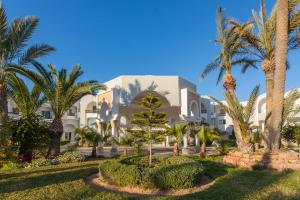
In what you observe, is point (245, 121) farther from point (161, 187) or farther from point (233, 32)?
point (161, 187)

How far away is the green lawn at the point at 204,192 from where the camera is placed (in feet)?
22.2

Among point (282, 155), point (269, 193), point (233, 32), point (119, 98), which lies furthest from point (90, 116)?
point (269, 193)

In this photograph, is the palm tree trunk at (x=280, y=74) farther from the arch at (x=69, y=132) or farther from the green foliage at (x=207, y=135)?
the arch at (x=69, y=132)

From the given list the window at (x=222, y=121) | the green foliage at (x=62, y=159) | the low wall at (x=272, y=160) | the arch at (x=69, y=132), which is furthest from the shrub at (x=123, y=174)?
the window at (x=222, y=121)

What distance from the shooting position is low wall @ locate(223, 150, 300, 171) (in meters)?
10.6

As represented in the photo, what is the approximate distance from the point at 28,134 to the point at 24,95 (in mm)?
2970

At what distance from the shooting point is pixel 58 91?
15.2 meters

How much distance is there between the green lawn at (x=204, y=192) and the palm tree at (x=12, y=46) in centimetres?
454

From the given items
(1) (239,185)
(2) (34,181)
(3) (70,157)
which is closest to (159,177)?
(1) (239,185)

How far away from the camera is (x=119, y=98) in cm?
2659

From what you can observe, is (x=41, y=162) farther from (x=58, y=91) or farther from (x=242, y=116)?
(x=242, y=116)

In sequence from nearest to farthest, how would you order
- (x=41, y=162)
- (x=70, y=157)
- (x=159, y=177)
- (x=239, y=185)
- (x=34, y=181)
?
(x=159, y=177) < (x=239, y=185) < (x=34, y=181) < (x=41, y=162) < (x=70, y=157)

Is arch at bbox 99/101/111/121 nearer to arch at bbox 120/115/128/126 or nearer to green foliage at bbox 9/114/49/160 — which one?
arch at bbox 120/115/128/126

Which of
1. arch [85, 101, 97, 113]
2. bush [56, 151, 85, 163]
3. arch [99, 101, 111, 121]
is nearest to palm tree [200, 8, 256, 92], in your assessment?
bush [56, 151, 85, 163]
